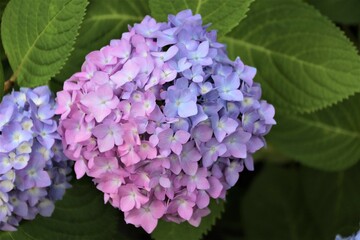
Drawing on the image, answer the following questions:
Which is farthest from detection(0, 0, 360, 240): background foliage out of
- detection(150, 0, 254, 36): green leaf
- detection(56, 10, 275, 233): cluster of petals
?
detection(56, 10, 275, 233): cluster of petals

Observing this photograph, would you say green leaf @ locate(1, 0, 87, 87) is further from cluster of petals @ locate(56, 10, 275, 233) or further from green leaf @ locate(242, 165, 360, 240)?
green leaf @ locate(242, 165, 360, 240)

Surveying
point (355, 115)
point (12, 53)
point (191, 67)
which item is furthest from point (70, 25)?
point (355, 115)

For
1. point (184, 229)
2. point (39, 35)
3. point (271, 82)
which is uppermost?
point (39, 35)

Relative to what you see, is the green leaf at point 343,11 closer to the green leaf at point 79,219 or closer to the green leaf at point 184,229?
the green leaf at point 184,229

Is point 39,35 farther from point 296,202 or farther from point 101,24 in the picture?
point 296,202

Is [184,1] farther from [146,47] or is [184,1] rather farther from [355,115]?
[355,115]

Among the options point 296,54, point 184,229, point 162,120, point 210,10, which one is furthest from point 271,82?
point 162,120

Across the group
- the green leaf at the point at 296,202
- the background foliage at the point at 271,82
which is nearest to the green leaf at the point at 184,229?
the background foliage at the point at 271,82
